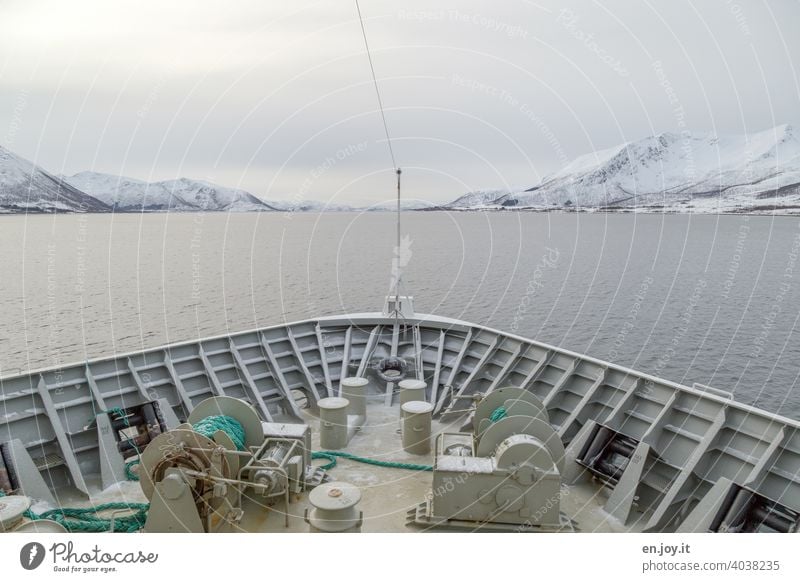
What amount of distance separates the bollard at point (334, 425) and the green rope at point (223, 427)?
1507mm

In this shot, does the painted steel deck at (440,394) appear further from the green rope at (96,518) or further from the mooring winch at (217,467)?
the mooring winch at (217,467)

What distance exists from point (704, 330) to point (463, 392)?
570 inches

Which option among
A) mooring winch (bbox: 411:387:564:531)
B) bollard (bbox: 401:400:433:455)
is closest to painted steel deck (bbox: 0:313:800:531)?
bollard (bbox: 401:400:433:455)

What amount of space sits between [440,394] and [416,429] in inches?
71.8

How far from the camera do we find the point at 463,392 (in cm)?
880

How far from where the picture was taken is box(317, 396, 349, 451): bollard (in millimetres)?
7543

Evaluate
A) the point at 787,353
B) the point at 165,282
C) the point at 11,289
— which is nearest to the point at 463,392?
the point at 787,353

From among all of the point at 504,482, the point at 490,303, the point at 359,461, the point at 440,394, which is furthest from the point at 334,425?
the point at 490,303

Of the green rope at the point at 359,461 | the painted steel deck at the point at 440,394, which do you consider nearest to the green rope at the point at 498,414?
the painted steel deck at the point at 440,394

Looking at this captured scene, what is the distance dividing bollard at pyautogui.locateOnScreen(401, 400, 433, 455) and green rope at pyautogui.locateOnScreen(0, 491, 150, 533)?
126 inches

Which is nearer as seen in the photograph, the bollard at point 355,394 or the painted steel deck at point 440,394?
the painted steel deck at point 440,394

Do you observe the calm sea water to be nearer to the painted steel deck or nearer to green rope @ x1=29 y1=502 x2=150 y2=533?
the painted steel deck

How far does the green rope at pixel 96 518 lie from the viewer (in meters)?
5.70
